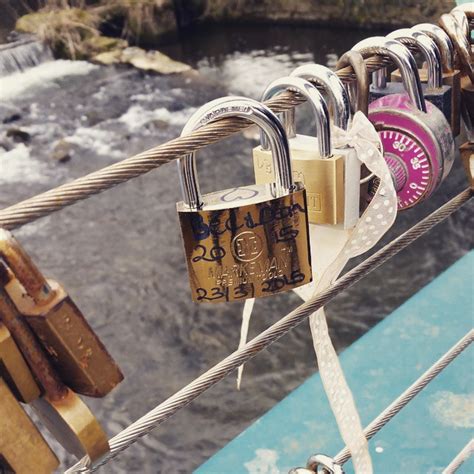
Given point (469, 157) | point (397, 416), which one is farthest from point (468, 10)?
point (397, 416)

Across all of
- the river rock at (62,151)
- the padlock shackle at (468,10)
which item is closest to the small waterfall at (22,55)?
the river rock at (62,151)

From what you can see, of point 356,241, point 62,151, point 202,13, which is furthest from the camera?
point 202,13

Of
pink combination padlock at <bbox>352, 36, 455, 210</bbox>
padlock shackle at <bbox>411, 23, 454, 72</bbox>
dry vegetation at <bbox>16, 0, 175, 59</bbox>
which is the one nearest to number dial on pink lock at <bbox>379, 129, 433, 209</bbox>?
pink combination padlock at <bbox>352, 36, 455, 210</bbox>

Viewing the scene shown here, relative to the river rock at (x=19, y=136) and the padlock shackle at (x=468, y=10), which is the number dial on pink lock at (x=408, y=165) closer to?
the padlock shackle at (x=468, y=10)

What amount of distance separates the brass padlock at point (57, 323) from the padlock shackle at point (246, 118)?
15 centimetres

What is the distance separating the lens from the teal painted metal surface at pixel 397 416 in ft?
4.02

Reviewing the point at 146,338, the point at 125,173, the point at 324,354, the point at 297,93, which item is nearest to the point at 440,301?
the point at 324,354

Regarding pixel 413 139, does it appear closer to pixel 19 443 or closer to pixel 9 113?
pixel 19 443

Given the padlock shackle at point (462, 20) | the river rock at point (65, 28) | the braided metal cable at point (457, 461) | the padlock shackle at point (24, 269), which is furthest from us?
the river rock at point (65, 28)

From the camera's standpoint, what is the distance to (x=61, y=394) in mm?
344

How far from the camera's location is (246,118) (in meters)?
0.43

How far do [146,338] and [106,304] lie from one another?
1.40ft

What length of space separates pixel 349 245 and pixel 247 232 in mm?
105

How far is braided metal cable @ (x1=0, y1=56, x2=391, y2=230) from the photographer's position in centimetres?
33
